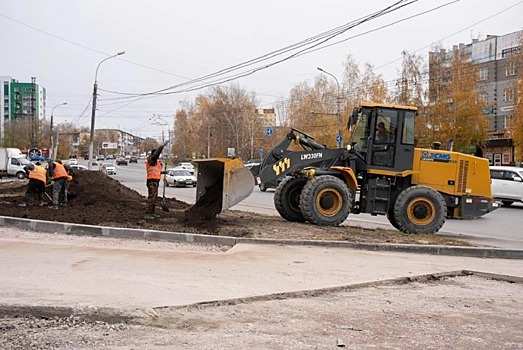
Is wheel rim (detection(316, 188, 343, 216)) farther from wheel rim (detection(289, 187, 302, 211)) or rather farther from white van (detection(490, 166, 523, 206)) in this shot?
white van (detection(490, 166, 523, 206))

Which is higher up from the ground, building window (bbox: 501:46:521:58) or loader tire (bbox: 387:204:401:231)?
building window (bbox: 501:46:521:58)

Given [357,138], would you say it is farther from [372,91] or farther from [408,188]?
[372,91]

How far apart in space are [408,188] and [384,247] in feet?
10.8

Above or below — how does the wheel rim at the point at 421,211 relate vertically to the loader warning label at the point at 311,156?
below

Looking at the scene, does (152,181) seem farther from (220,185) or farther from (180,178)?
(180,178)

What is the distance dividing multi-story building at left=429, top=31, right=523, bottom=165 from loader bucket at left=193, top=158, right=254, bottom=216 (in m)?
40.5

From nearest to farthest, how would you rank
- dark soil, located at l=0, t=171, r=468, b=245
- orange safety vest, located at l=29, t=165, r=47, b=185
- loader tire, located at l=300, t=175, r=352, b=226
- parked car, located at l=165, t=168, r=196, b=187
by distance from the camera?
dark soil, located at l=0, t=171, r=468, b=245 → loader tire, located at l=300, t=175, r=352, b=226 → orange safety vest, located at l=29, t=165, r=47, b=185 → parked car, located at l=165, t=168, r=196, b=187

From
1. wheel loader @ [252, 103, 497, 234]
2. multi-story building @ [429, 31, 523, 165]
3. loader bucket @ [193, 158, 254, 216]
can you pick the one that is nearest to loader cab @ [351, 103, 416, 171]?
wheel loader @ [252, 103, 497, 234]

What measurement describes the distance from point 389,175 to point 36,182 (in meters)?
9.96

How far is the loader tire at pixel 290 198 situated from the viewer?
15148 mm

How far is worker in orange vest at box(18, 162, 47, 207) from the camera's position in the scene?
1666 cm

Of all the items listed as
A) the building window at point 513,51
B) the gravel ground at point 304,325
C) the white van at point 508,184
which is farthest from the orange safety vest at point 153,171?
the building window at point 513,51

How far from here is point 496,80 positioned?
6600cm

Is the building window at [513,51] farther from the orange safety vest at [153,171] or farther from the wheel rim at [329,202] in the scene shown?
the orange safety vest at [153,171]
